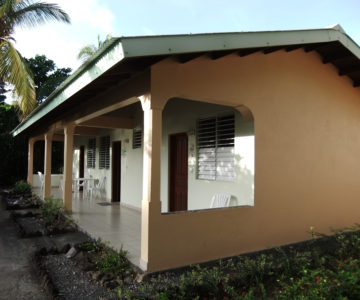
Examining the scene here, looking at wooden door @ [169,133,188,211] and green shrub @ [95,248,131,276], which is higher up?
wooden door @ [169,133,188,211]

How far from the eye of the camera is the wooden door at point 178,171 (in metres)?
7.54

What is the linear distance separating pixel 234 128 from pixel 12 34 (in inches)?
331

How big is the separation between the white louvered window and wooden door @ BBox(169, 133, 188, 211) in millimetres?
629

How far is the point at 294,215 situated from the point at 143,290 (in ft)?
10.7

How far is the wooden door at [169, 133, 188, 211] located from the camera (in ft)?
24.7

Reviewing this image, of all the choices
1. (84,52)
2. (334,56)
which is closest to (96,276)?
(334,56)

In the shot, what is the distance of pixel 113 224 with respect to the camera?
7172mm

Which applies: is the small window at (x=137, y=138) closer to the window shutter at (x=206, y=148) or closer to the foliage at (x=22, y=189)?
the window shutter at (x=206, y=148)

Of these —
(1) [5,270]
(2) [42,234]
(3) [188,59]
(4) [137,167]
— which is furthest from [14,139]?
(3) [188,59]

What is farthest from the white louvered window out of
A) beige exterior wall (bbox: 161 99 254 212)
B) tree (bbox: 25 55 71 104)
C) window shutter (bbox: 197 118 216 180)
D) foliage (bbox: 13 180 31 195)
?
tree (bbox: 25 55 71 104)

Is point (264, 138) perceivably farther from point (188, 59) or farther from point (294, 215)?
point (188, 59)

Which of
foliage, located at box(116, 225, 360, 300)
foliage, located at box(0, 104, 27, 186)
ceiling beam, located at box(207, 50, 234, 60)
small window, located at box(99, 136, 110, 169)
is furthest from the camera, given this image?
foliage, located at box(0, 104, 27, 186)

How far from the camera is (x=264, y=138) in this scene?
17.7 ft

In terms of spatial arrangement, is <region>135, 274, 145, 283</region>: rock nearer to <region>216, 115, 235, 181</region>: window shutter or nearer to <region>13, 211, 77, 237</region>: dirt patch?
<region>216, 115, 235, 181</region>: window shutter
